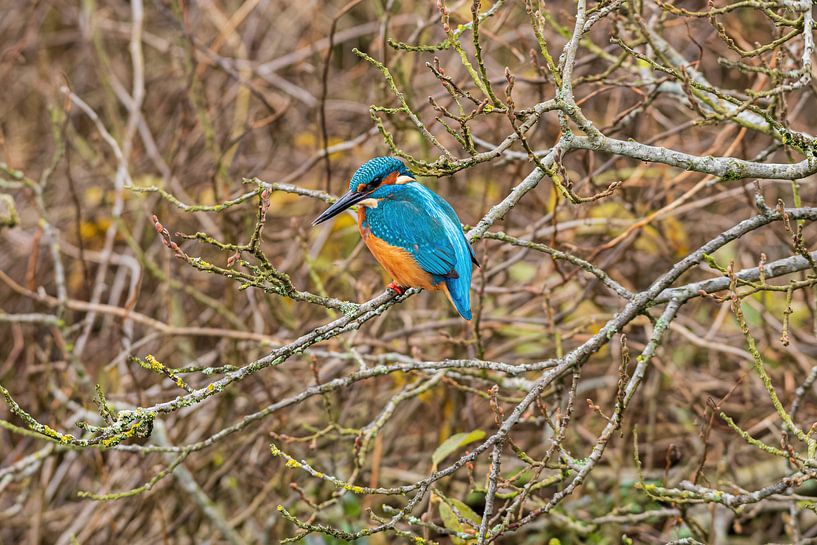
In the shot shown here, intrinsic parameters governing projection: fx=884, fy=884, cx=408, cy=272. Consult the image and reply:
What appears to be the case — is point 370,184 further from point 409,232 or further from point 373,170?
point 409,232

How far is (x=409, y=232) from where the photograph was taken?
2.45m

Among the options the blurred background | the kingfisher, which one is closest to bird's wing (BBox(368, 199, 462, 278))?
the kingfisher

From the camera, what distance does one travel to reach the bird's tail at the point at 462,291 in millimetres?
2449

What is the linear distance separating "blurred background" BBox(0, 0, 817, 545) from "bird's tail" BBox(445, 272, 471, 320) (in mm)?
450

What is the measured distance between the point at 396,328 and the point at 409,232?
176 cm

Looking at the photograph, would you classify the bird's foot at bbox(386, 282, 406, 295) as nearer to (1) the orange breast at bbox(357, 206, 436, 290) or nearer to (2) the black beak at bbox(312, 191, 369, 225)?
(1) the orange breast at bbox(357, 206, 436, 290)

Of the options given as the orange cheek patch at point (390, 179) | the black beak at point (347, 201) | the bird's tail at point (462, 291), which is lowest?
the bird's tail at point (462, 291)

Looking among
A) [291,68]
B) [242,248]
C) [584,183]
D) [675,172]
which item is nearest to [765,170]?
[584,183]

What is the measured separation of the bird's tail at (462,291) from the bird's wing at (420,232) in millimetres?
38

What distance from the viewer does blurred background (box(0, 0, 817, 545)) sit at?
130 inches

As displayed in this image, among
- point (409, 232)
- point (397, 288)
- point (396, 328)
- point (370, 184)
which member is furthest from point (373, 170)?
point (396, 328)

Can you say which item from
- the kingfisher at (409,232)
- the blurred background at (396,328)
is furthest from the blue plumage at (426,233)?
the blurred background at (396,328)

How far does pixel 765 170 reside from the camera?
2.12 metres

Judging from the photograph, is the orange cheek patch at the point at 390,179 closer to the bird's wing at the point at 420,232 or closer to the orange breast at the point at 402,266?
the bird's wing at the point at 420,232
